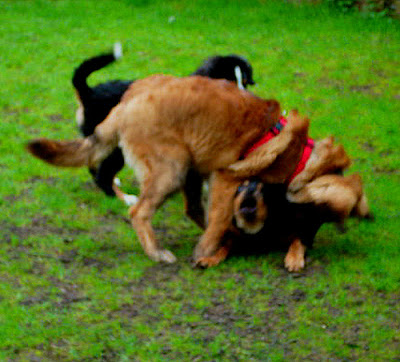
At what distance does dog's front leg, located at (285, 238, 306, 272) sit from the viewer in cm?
523

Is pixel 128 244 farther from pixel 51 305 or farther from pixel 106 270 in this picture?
pixel 51 305

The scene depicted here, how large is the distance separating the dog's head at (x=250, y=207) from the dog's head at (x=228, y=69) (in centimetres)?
224

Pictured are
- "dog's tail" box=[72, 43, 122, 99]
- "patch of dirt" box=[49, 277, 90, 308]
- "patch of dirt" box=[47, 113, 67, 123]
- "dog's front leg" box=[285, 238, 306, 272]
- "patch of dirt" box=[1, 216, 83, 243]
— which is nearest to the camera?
"patch of dirt" box=[49, 277, 90, 308]

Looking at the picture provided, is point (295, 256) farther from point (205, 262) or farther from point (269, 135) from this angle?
point (269, 135)

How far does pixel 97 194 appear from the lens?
6.62m

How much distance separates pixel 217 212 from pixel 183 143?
604 millimetres

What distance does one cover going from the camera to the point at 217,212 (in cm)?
534

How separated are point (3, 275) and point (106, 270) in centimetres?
73

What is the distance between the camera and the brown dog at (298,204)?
5.30 m

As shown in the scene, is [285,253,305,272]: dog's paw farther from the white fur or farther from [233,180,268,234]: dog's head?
the white fur

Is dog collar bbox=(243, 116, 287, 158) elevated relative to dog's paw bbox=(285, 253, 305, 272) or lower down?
elevated

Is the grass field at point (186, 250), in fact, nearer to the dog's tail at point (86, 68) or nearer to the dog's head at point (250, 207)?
the dog's head at point (250, 207)


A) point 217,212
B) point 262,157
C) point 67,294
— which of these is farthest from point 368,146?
point 67,294

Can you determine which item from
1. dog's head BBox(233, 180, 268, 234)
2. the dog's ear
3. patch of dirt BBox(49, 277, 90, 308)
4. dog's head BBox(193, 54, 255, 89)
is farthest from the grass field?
dog's head BBox(193, 54, 255, 89)
